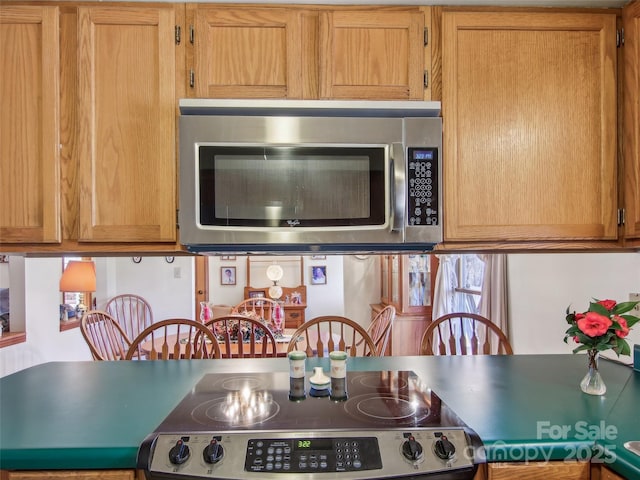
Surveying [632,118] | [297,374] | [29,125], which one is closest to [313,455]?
[297,374]

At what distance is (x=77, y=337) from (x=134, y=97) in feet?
11.1

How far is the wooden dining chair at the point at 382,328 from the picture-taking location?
103 inches

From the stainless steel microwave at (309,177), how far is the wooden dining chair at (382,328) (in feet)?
4.72

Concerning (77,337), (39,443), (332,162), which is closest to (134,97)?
(332,162)

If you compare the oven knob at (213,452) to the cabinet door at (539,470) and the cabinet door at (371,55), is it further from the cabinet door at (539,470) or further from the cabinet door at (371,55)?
the cabinet door at (371,55)

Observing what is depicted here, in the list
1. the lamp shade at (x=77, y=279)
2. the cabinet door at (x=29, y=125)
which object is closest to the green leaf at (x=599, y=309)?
the cabinet door at (x=29, y=125)

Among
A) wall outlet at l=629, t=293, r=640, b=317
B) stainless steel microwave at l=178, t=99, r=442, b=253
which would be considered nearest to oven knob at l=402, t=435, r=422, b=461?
stainless steel microwave at l=178, t=99, r=442, b=253

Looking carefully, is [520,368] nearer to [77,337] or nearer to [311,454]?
[311,454]

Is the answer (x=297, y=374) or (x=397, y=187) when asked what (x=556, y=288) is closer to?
(x=397, y=187)

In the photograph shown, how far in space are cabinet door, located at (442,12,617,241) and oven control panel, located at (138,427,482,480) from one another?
68 centimetres

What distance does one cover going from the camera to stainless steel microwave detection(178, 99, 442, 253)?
1.25 m

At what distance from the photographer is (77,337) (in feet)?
12.8

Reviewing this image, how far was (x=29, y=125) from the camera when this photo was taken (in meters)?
1.33

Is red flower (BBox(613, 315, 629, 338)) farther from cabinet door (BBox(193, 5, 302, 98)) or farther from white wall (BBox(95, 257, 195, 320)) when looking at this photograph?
white wall (BBox(95, 257, 195, 320))
